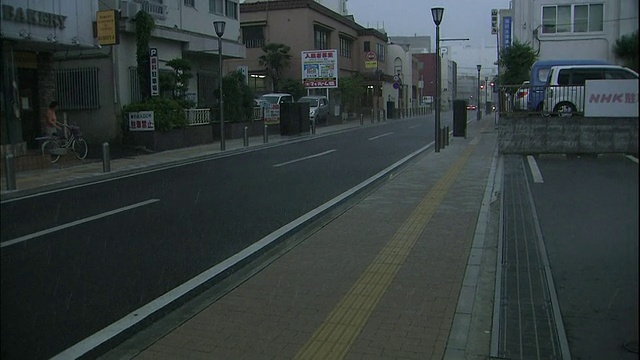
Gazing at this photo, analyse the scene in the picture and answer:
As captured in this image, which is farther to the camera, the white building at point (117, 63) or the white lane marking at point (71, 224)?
the white building at point (117, 63)

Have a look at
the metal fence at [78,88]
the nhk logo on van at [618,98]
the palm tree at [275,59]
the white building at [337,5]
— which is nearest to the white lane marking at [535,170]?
the nhk logo on van at [618,98]

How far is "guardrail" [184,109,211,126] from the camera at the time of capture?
2445 cm

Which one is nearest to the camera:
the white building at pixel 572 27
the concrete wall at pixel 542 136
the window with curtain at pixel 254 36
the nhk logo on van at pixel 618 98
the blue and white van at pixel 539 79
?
the nhk logo on van at pixel 618 98

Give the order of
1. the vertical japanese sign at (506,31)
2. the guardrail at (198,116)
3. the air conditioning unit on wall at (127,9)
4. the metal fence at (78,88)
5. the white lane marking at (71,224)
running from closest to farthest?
the white lane marking at (71,224) → the air conditioning unit on wall at (127,9) → the metal fence at (78,88) → the guardrail at (198,116) → the vertical japanese sign at (506,31)

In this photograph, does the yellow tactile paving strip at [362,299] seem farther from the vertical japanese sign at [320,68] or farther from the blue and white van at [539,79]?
the vertical japanese sign at [320,68]

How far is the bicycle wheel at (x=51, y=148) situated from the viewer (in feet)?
56.0

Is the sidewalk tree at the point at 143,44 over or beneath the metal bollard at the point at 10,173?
over

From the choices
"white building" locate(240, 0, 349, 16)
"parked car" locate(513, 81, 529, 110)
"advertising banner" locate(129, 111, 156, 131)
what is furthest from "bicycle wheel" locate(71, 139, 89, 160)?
"white building" locate(240, 0, 349, 16)

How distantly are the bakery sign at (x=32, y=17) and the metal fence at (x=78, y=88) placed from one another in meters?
5.65

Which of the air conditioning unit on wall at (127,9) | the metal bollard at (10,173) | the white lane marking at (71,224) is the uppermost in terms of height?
the air conditioning unit on wall at (127,9)

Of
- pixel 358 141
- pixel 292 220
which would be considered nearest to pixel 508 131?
pixel 358 141

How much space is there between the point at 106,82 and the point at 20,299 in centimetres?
1875

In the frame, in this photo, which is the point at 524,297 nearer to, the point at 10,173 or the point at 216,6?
the point at 10,173

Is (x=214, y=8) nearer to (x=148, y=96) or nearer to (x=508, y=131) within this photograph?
(x=148, y=96)
